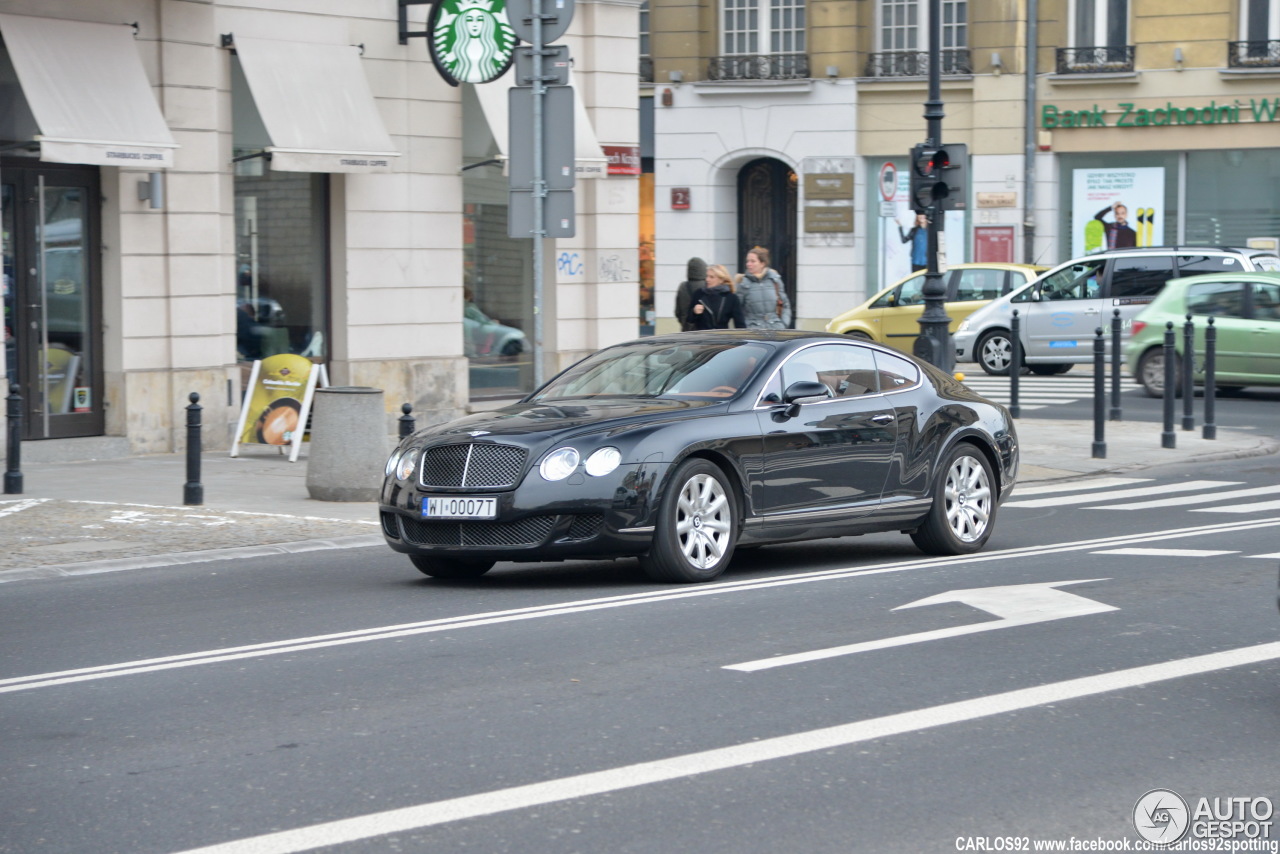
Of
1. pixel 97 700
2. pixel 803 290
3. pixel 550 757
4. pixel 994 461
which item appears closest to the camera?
pixel 550 757

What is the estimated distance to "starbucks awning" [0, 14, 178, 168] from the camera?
618 inches

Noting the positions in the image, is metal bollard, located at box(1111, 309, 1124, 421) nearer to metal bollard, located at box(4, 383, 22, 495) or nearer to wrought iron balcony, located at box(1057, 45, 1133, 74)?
metal bollard, located at box(4, 383, 22, 495)

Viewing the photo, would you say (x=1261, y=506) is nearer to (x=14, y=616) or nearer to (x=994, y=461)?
(x=994, y=461)

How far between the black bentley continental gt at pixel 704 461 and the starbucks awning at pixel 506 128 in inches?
362

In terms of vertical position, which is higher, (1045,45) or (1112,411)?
(1045,45)

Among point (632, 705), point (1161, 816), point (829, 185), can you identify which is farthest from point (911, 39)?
point (1161, 816)

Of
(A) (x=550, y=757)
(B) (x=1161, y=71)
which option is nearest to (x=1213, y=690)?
(A) (x=550, y=757)

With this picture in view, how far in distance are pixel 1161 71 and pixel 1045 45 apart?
7.61 ft

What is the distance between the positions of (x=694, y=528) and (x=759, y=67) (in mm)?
29300

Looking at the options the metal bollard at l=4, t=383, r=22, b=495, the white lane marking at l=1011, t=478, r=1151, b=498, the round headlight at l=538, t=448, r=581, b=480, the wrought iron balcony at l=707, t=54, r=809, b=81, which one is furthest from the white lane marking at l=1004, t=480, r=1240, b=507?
the wrought iron balcony at l=707, t=54, r=809, b=81

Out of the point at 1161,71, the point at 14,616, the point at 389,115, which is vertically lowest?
the point at 14,616

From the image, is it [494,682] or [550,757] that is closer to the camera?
[550,757]

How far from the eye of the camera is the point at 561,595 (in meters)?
9.14

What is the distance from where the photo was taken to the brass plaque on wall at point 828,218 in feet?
121
